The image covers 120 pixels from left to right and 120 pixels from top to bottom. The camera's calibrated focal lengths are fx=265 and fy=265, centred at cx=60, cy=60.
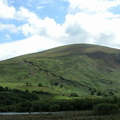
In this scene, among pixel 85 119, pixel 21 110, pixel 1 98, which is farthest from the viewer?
pixel 1 98

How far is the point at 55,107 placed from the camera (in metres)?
156

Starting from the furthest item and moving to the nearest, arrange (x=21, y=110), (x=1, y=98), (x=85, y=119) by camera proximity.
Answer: (x=1, y=98) → (x=21, y=110) → (x=85, y=119)

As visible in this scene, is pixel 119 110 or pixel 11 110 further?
pixel 11 110

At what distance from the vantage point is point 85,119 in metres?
90.4

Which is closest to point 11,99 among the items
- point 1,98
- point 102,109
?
point 1,98

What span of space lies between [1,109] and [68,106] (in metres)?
40.5

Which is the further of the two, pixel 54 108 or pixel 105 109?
pixel 54 108

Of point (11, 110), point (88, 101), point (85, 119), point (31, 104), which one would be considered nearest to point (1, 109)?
point (11, 110)

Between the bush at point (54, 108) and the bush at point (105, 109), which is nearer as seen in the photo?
the bush at point (105, 109)

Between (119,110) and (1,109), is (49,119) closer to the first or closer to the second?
Result: (119,110)

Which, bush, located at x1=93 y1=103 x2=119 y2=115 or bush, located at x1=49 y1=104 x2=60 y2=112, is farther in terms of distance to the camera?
bush, located at x1=49 y1=104 x2=60 y2=112

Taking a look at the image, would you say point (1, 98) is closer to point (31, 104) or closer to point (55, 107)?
point (31, 104)

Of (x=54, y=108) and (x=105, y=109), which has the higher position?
(x=105, y=109)

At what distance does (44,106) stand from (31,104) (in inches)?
352
